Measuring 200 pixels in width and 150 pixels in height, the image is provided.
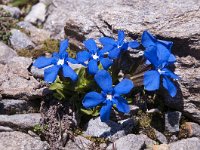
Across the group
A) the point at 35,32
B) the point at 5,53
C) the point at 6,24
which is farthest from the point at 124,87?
the point at 6,24

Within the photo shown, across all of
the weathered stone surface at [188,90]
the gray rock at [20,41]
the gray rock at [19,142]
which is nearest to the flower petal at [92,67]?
the gray rock at [19,142]

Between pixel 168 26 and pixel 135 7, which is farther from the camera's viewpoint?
pixel 135 7

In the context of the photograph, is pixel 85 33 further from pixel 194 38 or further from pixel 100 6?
pixel 194 38

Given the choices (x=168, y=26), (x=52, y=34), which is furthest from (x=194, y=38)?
(x=52, y=34)

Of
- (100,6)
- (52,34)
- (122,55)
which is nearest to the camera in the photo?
(122,55)

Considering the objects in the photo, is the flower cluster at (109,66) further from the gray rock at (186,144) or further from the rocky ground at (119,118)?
the gray rock at (186,144)

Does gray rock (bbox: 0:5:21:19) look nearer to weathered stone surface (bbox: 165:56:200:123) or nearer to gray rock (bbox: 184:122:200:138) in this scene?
weathered stone surface (bbox: 165:56:200:123)
